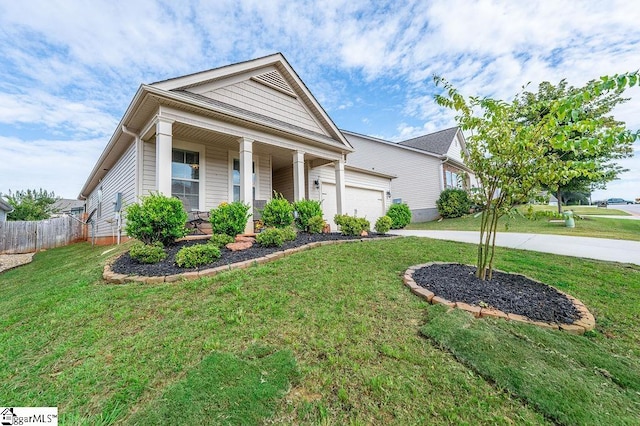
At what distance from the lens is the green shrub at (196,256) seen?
3865 millimetres

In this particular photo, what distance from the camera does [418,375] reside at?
178 cm

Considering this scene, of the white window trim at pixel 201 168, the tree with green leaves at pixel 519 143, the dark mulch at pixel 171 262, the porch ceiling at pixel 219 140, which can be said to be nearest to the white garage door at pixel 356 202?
the porch ceiling at pixel 219 140

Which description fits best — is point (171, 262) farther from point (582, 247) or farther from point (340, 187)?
point (582, 247)

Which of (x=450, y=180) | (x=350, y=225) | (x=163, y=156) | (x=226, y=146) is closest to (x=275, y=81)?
(x=226, y=146)

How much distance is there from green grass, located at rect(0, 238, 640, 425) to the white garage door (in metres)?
7.65

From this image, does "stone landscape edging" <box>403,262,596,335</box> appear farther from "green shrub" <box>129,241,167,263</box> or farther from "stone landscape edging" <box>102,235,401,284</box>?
"green shrub" <box>129,241,167,263</box>

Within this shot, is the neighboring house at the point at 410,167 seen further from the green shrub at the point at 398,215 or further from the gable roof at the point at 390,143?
the green shrub at the point at 398,215

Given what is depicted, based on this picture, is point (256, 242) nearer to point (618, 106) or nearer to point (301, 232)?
point (301, 232)

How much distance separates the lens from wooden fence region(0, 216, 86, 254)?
37.1 ft

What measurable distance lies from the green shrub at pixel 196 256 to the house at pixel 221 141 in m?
2.31

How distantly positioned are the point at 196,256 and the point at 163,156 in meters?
2.98

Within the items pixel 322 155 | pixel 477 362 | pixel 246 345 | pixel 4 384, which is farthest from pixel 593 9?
pixel 4 384

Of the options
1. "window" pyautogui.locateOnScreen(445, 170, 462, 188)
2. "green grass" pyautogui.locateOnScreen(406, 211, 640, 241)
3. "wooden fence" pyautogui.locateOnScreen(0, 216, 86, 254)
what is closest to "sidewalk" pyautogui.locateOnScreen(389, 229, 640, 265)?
"green grass" pyautogui.locateOnScreen(406, 211, 640, 241)

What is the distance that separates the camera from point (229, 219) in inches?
224
